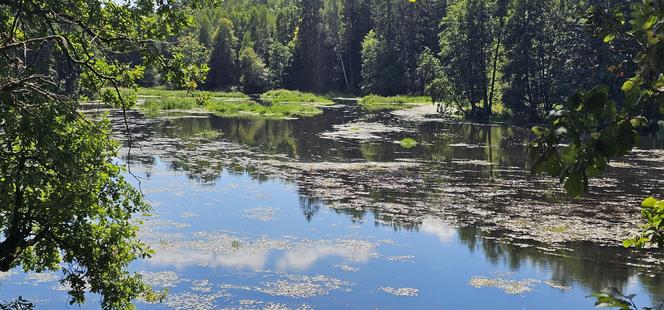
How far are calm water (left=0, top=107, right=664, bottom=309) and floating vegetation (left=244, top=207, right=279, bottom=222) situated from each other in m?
0.06

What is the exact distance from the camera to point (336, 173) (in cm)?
2666

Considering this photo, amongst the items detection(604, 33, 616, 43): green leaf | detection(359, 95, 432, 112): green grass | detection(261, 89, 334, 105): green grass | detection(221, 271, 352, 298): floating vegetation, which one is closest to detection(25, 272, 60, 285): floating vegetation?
detection(221, 271, 352, 298): floating vegetation

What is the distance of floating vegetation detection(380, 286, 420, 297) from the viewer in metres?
14.0

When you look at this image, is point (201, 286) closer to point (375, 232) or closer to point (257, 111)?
point (375, 232)

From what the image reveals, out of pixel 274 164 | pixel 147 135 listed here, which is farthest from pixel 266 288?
pixel 147 135

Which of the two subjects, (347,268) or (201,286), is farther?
(347,268)

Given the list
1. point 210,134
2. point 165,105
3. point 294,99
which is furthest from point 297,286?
point 294,99

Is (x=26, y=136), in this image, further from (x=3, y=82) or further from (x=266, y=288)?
(x=266, y=288)

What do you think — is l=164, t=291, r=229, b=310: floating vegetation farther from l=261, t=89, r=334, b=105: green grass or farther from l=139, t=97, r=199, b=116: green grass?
l=261, t=89, r=334, b=105: green grass

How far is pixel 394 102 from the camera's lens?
7319cm

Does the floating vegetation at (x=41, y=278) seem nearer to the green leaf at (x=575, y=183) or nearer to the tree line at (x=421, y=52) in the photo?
the green leaf at (x=575, y=183)

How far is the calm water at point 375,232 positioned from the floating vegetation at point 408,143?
270 cm

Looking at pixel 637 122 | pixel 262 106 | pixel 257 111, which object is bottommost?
pixel 257 111

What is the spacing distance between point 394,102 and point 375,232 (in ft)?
183
